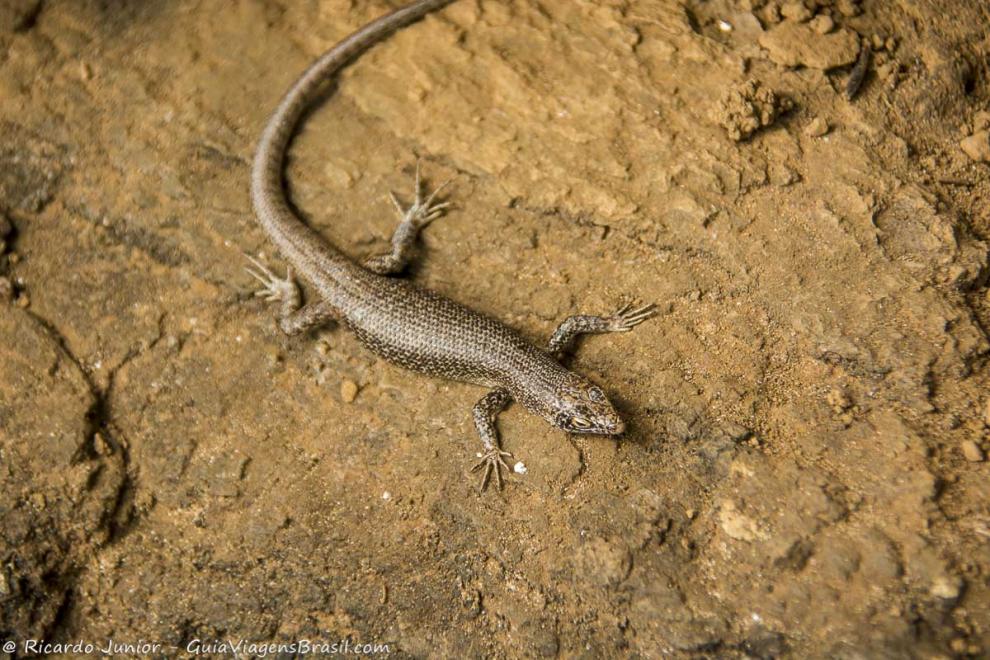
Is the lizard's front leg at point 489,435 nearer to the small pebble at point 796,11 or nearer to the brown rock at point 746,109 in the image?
the brown rock at point 746,109

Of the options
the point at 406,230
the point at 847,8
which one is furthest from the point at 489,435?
the point at 847,8

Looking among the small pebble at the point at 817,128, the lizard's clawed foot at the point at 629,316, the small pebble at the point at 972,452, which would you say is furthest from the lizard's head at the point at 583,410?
the small pebble at the point at 817,128

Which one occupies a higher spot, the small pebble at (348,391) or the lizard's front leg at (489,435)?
the lizard's front leg at (489,435)

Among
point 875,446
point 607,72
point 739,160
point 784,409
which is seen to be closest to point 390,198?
point 607,72

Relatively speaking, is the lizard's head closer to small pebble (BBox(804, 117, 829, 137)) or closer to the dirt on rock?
the dirt on rock

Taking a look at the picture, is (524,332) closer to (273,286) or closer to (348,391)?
(348,391)

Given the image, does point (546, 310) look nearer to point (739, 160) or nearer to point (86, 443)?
point (739, 160)
